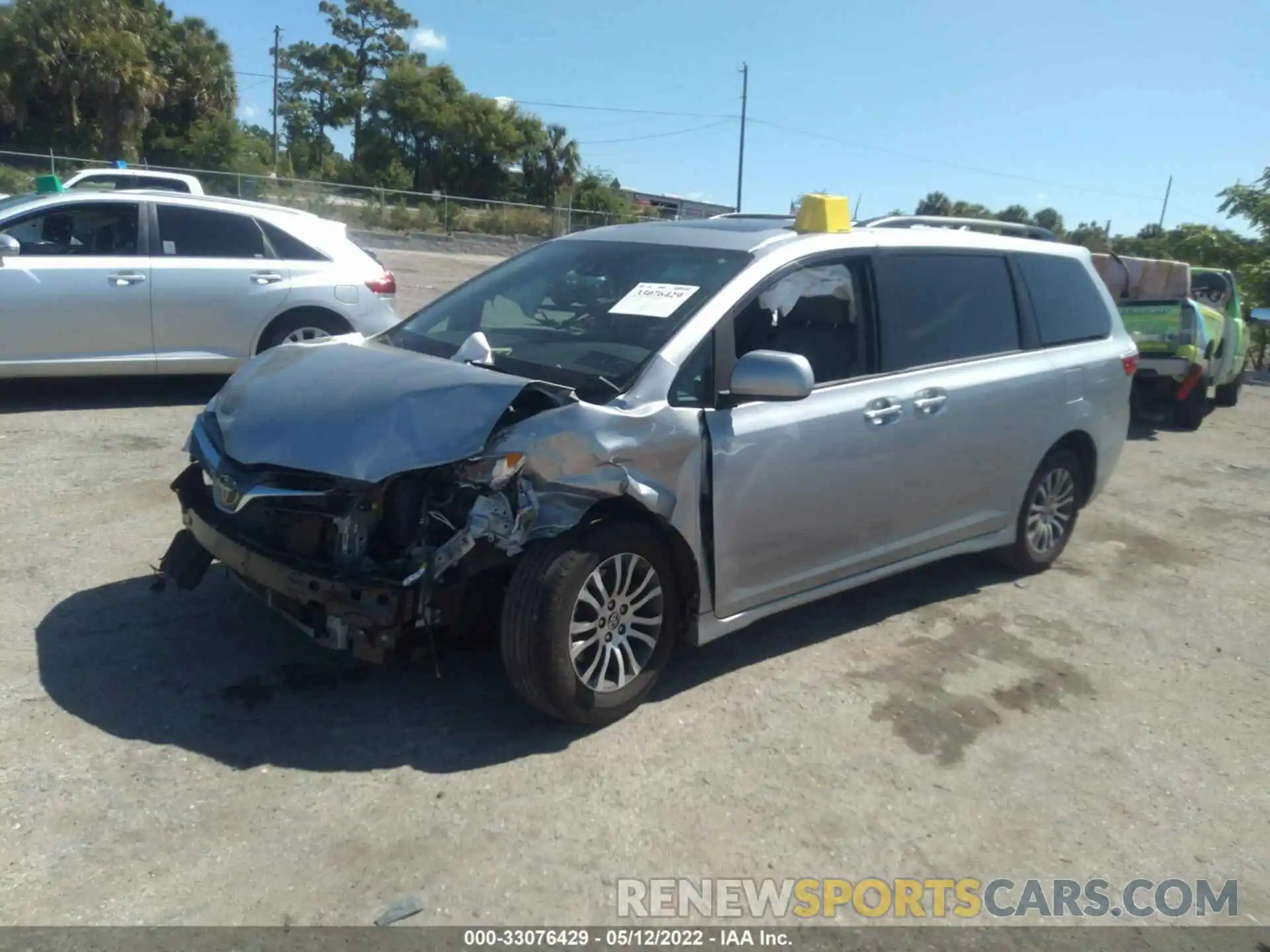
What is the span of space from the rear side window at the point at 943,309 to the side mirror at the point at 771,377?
0.92 metres

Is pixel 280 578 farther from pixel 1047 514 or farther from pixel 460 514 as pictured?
pixel 1047 514

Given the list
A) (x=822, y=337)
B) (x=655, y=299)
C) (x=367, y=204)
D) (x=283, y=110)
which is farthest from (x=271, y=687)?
(x=283, y=110)

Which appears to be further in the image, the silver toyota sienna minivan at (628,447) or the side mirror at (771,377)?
the side mirror at (771,377)

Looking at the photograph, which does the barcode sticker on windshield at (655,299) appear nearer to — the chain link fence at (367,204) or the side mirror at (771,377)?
the side mirror at (771,377)

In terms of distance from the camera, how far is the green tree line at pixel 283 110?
36.0 metres

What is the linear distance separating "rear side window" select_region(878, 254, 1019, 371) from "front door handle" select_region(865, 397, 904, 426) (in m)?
0.18

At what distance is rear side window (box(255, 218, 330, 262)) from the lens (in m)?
8.80

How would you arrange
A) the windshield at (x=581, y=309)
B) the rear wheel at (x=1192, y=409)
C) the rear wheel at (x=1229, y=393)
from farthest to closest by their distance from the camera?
1. the rear wheel at (x=1229, y=393)
2. the rear wheel at (x=1192, y=409)
3. the windshield at (x=581, y=309)

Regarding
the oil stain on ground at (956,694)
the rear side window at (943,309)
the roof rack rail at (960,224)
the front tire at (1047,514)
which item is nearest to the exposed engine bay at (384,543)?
the oil stain on ground at (956,694)

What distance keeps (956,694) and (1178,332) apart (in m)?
8.80

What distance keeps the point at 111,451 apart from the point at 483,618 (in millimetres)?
4425

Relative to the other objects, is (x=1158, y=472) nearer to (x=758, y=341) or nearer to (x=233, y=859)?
(x=758, y=341)

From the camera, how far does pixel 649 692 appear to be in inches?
169

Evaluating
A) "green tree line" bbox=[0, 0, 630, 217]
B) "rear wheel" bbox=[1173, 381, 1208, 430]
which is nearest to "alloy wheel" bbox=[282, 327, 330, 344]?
"rear wheel" bbox=[1173, 381, 1208, 430]
